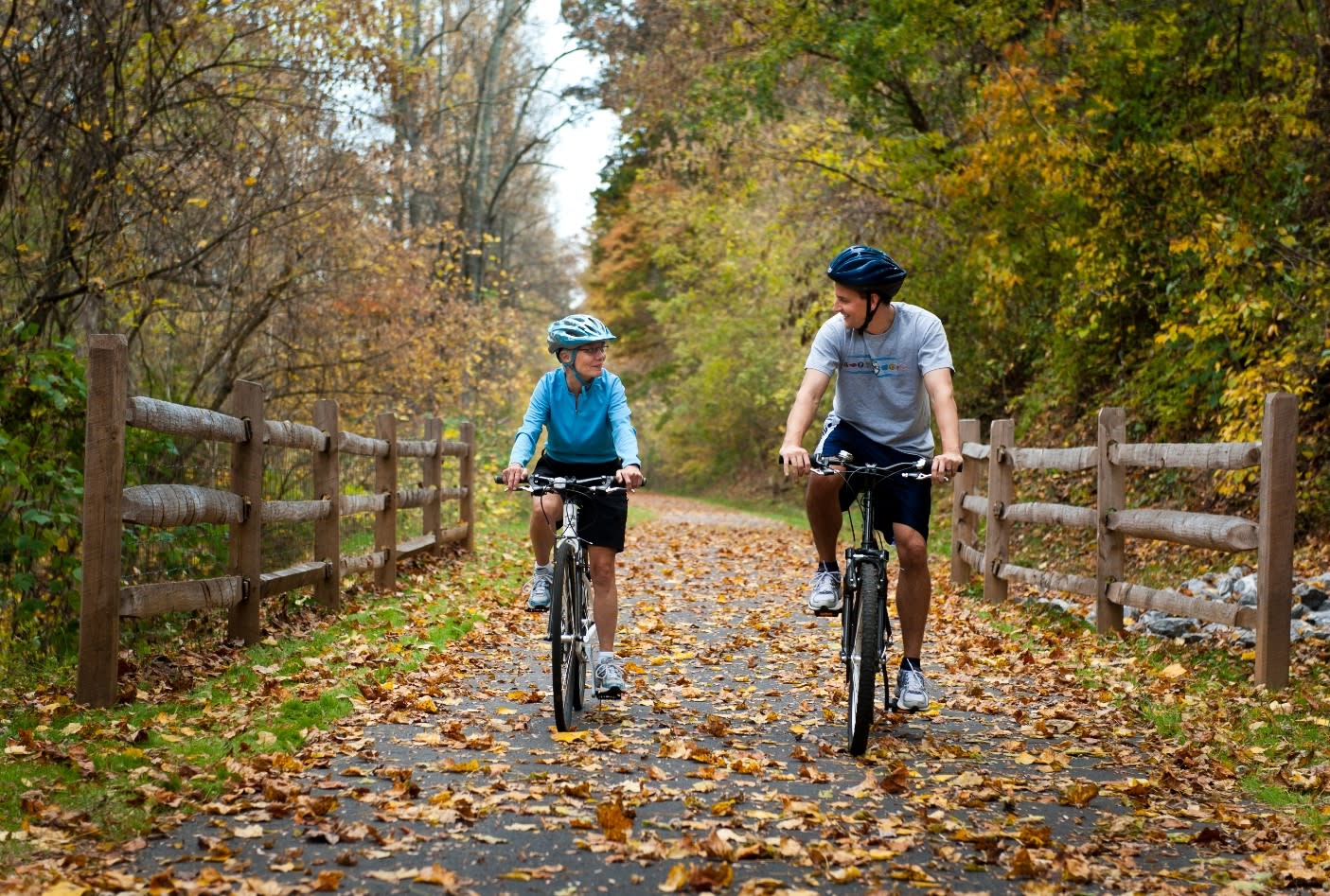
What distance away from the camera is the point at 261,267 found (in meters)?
15.7

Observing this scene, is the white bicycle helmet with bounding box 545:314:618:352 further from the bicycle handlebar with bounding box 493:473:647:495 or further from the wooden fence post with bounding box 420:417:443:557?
the wooden fence post with bounding box 420:417:443:557

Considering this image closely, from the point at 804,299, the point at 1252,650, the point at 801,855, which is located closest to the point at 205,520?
the point at 801,855

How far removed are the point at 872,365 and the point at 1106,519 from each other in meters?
3.97

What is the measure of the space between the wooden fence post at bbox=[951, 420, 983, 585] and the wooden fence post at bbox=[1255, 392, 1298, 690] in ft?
18.7

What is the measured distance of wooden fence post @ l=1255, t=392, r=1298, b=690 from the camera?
7094 mm

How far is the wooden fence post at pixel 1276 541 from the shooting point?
23.3 feet

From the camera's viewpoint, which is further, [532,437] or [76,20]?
[76,20]

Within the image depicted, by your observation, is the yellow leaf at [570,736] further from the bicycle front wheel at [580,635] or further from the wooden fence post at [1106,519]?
the wooden fence post at [1106,519]

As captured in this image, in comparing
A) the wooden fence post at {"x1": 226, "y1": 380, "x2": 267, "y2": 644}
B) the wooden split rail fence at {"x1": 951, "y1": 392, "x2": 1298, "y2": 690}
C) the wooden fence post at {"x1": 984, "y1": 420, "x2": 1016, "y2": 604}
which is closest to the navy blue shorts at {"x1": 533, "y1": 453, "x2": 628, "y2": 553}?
the wooden fence post at {"x1": 226, "y1": 380, "x2": 267, "y2": 644}

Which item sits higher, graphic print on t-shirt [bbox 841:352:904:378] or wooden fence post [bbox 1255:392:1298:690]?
graphic print on t-shirt [bbox 841:352:904:378]

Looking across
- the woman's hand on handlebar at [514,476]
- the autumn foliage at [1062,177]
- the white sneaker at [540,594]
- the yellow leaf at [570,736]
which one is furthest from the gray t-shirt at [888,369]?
the autumn foliage at [1062,177]

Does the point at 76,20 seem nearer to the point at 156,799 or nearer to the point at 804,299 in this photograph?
the point at 156,799

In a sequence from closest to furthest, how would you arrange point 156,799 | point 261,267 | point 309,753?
point 156,799 → point 309,753 → point 261,267

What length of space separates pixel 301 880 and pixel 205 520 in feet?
12.7
